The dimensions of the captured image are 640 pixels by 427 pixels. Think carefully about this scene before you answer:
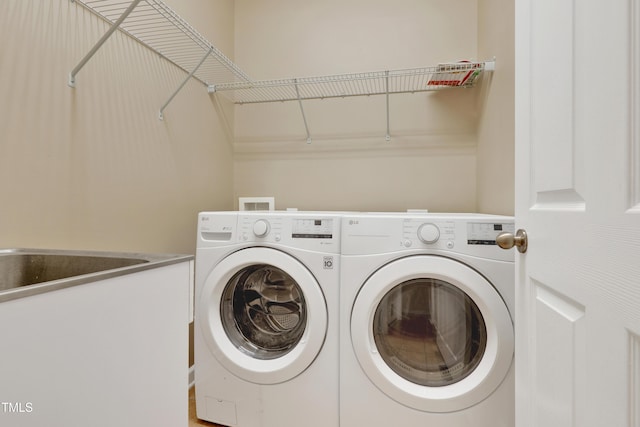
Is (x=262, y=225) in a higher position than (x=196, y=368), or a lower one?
higher

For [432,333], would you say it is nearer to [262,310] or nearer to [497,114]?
[262,310]

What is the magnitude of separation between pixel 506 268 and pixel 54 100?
1625 mm

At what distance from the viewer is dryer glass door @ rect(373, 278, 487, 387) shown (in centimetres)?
116

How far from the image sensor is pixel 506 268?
1.09 m

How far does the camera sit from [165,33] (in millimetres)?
1505

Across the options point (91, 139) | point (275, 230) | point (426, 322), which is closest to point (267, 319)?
point (275, 230)

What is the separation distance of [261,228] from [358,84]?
117cm

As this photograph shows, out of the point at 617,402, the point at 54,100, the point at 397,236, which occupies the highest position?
the point at 54,100

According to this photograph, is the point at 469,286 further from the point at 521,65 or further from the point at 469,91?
the point at 469,91

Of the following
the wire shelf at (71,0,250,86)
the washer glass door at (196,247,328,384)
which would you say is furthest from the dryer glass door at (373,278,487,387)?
the wire shelf at (71,0,250,86)

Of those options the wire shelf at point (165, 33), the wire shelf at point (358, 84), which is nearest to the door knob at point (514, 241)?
the wire shelf at point (358, 84)

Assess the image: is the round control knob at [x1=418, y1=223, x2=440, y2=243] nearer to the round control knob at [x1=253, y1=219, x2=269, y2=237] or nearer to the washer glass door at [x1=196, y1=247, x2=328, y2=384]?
the washer glass door at [x1=196, y1=247, x2=328, y2=384]

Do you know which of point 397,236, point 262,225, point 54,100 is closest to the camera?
point 54,100

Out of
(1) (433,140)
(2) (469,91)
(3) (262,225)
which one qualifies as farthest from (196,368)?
(2) (469,91)
